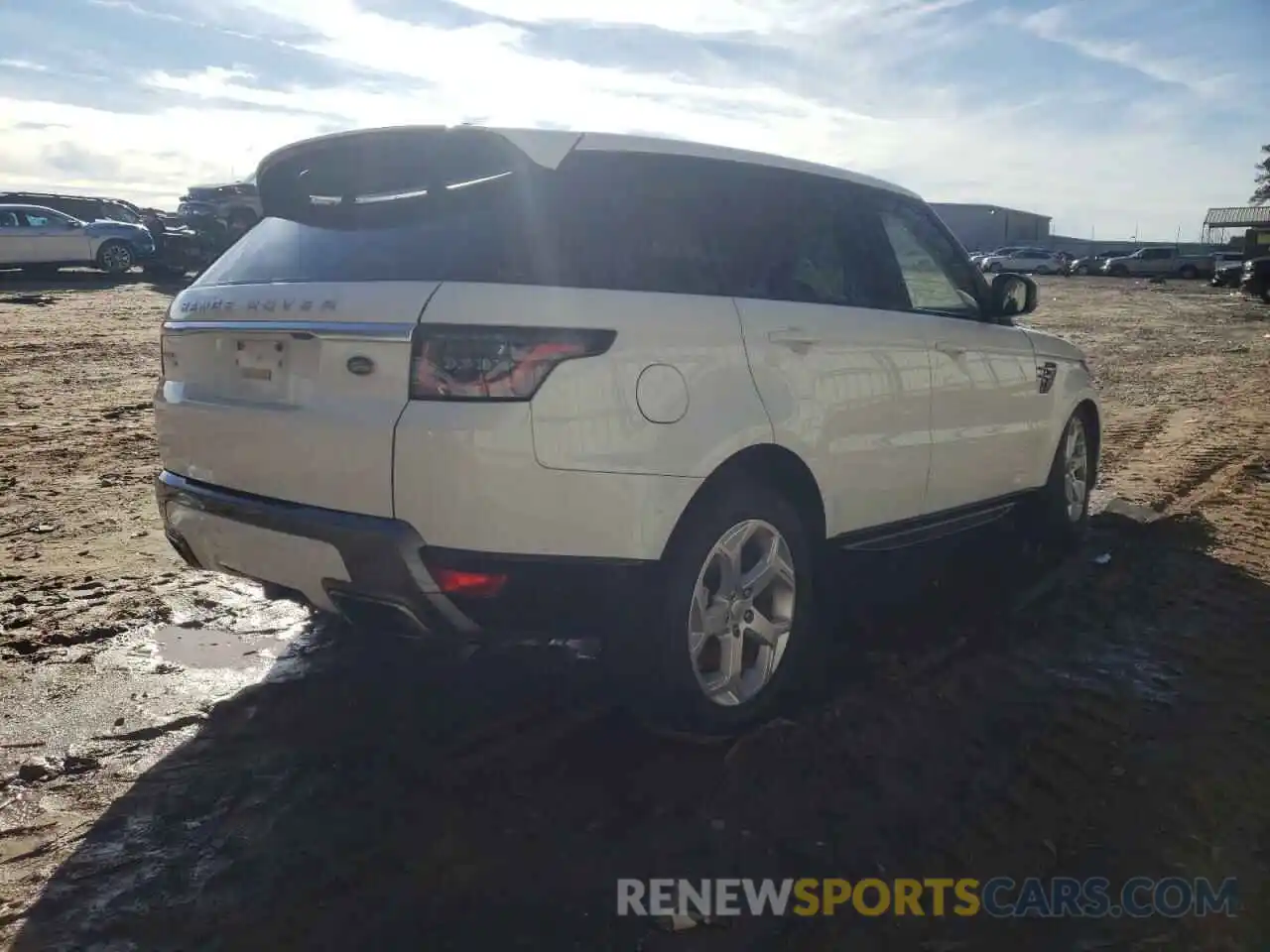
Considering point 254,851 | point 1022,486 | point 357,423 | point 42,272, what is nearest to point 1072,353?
point 1022,486

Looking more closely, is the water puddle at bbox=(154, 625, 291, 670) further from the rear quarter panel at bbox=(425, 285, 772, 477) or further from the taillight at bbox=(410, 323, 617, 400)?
the rear quarter panel at bbox=(425, 285, 772, 477)

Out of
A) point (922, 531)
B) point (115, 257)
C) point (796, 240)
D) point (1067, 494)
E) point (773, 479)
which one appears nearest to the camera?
point (773, 479)

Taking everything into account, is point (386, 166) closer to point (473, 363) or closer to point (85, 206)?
point (473, 363)

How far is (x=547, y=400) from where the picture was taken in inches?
114

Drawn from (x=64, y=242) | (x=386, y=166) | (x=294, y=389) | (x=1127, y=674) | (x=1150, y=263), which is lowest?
(x=1127, y=674)

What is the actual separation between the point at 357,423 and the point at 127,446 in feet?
18.9

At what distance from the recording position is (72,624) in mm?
4375

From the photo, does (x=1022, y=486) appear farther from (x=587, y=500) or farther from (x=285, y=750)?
(x=285, y=750)

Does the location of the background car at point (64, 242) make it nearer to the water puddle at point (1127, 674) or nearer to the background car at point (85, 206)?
the background car at point (85, 206)

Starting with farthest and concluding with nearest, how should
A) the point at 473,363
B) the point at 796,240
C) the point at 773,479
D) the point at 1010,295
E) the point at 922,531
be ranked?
the point at 1010,295 → the point at 922,531 → the point at 796,240 → the point at 773,479 → the point at 473,363

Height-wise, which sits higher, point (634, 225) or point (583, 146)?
point (583, 146)

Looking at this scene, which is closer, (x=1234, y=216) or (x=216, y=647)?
(x=216, y=647)

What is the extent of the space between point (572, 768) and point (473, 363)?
127cm

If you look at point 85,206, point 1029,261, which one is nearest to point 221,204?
point 85,206
